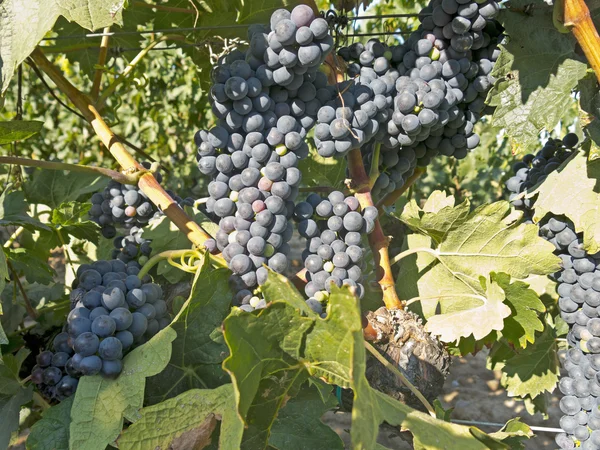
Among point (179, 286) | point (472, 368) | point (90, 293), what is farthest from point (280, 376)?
point (472, 368)

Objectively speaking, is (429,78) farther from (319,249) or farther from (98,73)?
(98,73)

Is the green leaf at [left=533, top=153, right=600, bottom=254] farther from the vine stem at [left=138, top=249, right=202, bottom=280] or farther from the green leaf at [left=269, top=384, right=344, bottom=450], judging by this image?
the vine stem at [left=138, top=249, right=202, bottom=280]

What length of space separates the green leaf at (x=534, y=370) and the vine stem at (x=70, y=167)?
1189 mm

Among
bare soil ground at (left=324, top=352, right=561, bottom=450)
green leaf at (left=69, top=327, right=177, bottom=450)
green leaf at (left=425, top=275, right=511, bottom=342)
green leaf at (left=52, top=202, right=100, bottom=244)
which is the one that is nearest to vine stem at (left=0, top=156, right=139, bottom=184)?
green leaf at (left=52, top=202, right=100, bottom=244)

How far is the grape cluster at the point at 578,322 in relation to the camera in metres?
1.45

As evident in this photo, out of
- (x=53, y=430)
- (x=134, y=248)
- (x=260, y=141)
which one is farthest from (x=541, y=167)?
(x=53, y=430)

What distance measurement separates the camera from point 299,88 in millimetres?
1266

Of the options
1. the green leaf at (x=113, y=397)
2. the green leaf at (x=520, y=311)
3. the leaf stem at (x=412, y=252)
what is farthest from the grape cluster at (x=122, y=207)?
the green leaf at (x=520, y=311)

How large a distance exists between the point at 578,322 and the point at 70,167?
4.18 ft

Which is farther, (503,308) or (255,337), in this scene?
(503,308)

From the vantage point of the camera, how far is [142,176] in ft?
4.51

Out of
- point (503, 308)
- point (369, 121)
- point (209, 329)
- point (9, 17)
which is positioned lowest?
point (503, 308)

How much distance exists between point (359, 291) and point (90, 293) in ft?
1.82

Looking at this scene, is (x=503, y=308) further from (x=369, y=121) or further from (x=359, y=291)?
(x=369, y=121)
